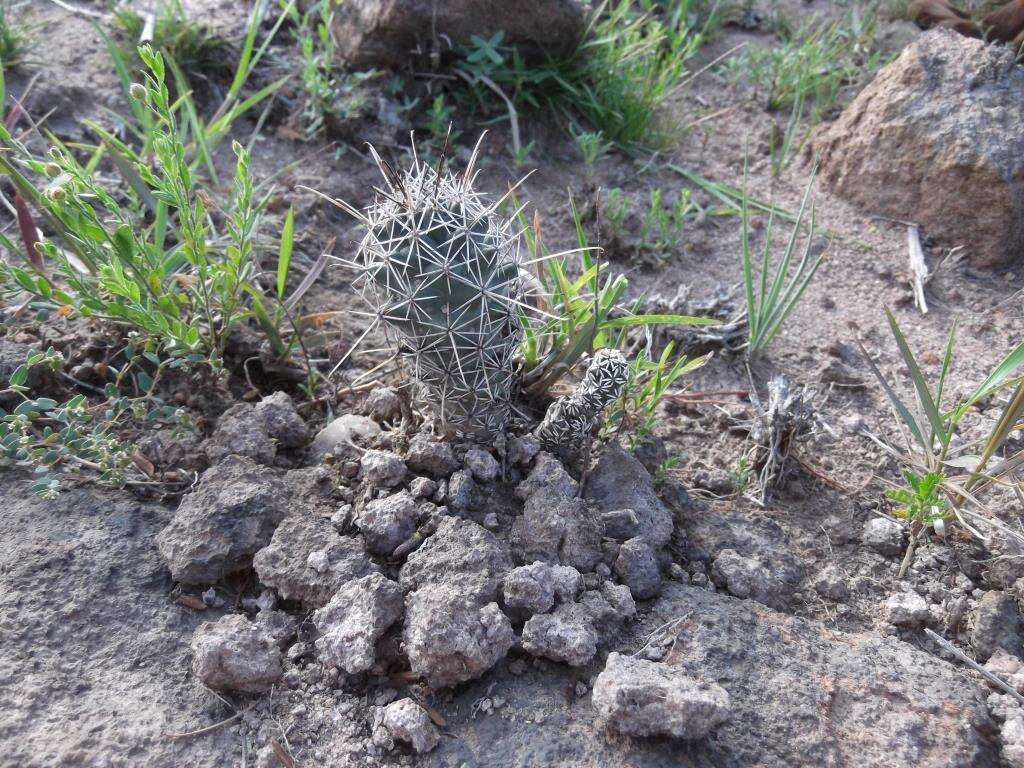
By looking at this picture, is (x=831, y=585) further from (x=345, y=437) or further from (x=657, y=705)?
(x=345, y=437)

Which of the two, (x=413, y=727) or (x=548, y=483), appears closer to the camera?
(x=413, y=727)

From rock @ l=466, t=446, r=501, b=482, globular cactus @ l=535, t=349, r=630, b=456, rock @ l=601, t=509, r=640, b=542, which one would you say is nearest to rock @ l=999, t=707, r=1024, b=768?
rock @ l=601, t=509, r=640, b=542

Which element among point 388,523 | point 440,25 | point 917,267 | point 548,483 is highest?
point 440,25

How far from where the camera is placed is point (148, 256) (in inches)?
79.0

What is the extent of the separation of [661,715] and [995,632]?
A: 37.3 inches

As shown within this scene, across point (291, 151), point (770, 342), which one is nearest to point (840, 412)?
point (770, 342)

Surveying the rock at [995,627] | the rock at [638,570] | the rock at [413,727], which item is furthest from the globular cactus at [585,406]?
the rock at [995,627]

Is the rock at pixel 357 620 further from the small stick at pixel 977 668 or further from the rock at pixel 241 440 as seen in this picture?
the small stick at pixel 977 668

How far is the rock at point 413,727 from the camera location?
4.92ft

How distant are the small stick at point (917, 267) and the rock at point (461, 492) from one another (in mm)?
1978

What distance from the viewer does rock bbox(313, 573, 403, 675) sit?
5.22 ft

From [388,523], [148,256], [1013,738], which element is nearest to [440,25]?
[148,256]

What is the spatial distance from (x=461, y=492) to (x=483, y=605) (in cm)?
35

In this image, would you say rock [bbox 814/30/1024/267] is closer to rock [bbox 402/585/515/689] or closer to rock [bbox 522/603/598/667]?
rock [bbox 522/603/598/667]
